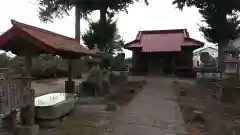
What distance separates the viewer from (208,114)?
33.6ft

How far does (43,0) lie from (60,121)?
51.0ft

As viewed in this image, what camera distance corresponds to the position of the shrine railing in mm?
6050

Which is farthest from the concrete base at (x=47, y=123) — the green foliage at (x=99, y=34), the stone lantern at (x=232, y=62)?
the green foliage at (x=99, y=34)

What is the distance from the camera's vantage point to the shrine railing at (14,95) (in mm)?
6050

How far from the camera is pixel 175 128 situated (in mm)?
8281

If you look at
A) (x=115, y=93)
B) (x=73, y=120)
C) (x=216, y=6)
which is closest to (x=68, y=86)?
(x=115, y=93)

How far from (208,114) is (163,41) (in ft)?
57.4

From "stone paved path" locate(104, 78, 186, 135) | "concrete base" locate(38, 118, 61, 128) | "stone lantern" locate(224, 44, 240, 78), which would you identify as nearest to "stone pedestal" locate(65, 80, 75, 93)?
"stone paved path" locate(104, 78, 186, 135)

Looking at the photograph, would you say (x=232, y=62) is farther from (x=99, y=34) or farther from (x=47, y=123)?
(x=47, y=123)

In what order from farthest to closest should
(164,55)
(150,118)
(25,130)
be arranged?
(164,55), (150,118), (25,130)

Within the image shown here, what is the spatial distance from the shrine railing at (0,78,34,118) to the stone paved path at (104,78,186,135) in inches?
88.8

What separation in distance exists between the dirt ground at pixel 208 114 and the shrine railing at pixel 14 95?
446cm

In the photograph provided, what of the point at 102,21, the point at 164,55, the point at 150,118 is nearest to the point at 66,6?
the point at 102,21

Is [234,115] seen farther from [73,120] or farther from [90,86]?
[90,86]
